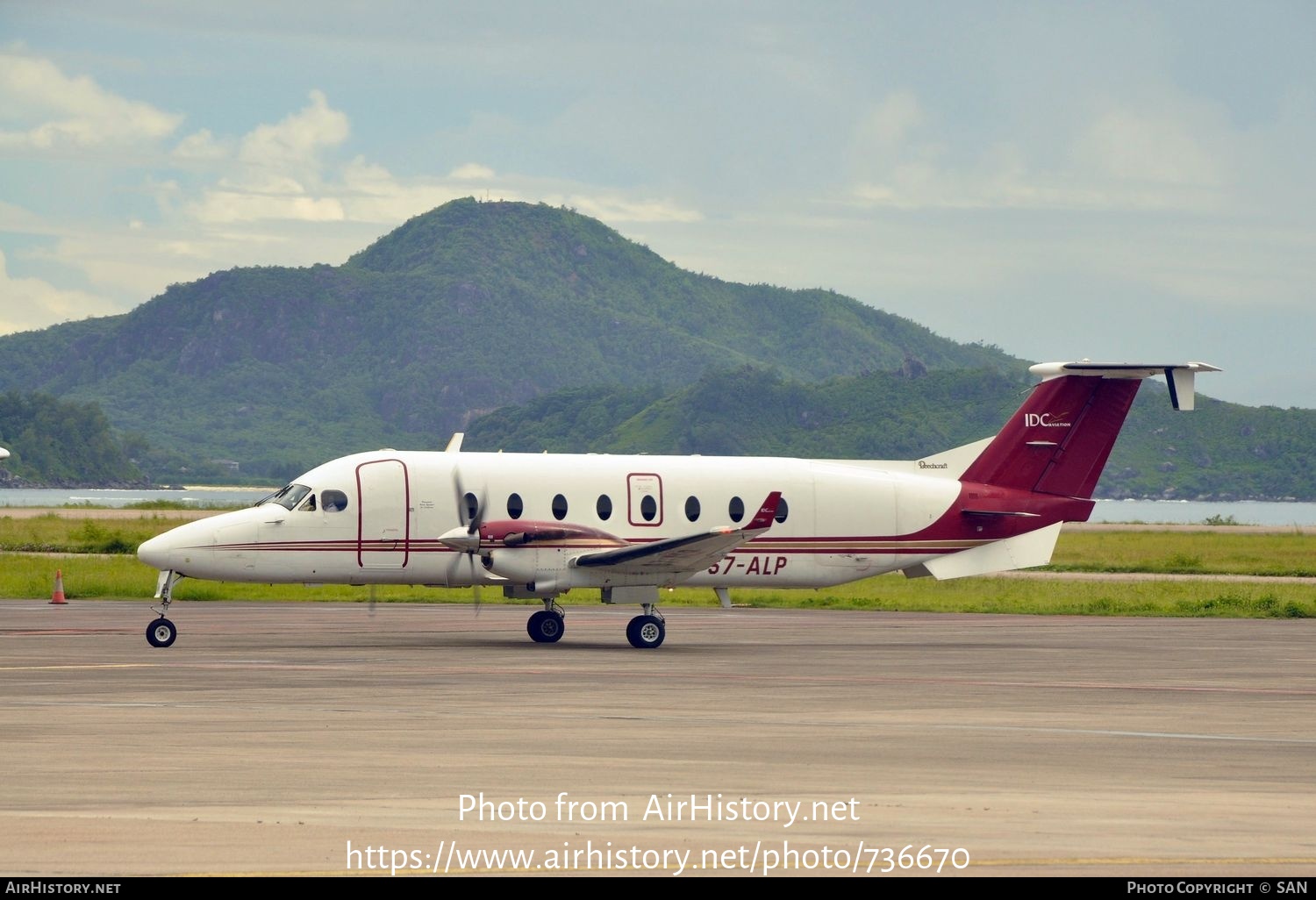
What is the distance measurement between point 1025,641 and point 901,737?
1542 cm

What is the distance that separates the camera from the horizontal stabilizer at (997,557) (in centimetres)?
3225

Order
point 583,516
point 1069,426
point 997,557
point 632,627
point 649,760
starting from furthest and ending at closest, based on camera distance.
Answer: point 1069,426
point 997,557
point 583,516
point 632,627
point 649,760

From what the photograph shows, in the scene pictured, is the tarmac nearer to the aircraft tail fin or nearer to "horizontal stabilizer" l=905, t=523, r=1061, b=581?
"horizontal stabilizer" l=905, t=523, r=1061, b=581

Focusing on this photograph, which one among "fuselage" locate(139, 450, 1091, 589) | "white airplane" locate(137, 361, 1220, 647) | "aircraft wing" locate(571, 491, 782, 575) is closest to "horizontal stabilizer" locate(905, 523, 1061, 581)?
"white airplane" locate(137, 361, 1220, 647)

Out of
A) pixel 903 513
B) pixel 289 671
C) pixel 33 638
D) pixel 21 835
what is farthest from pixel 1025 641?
pixel 21 835

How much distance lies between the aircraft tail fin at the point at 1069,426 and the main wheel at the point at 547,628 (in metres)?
8.46

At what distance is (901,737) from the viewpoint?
16953 mm

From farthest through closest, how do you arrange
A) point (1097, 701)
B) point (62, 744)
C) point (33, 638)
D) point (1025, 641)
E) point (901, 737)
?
1. point (1025, 641)
2. point (33, 638)
3. point (1097, 701)
4. point (901, 737)
5. point (62, 744)

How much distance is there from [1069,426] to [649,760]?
2022cm

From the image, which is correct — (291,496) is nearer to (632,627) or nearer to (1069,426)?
(632,627)

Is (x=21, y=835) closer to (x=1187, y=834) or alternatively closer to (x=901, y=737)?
(x=1187, y=834)

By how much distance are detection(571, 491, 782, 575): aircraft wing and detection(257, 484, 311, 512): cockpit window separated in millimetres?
4712

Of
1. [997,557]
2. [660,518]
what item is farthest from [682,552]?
[997,557]

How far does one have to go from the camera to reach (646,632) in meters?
28.7
